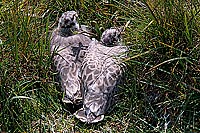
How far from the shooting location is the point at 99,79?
173 inches

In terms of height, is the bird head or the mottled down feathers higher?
the bird head

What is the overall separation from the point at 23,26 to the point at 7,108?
0.85 metres

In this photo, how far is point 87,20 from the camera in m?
5.36

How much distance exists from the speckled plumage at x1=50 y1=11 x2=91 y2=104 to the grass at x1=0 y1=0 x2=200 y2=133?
10 centimetres

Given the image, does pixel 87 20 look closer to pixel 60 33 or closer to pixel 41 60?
pixel 60 33

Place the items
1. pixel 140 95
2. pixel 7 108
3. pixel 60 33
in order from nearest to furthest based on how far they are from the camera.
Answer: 1. pixel 7 108
2. pixel 140 95
3. pixel 60 33

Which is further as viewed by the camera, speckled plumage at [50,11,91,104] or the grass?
speckled plumage at [50,11,91,104]

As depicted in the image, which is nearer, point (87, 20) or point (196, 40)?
point (196, 40)

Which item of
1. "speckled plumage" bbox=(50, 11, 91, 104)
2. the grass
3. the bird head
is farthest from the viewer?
the bird head

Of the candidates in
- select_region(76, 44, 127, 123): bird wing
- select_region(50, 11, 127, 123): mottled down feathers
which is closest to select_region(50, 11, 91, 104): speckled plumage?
select_region(50, 11, 127, 123): mottled down feathers

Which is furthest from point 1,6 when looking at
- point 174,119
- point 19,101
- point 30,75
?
point 174,119

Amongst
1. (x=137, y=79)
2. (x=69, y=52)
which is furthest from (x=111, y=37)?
(x=137, y=79)

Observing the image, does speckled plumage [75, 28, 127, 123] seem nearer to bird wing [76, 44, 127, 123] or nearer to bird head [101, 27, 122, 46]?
bird wing [76, 44, 127, 123]

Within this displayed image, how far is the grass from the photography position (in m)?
4.23
